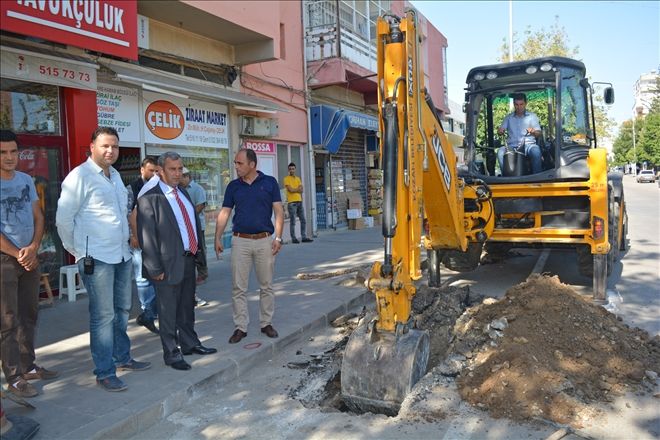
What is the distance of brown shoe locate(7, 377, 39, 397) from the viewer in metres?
3.83

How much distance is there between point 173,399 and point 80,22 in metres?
5.16

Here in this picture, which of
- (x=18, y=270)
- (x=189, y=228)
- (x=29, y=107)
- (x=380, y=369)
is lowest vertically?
(x=380, y=369)

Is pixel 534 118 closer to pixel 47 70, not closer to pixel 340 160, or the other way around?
pixel 47 70

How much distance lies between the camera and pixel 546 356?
165 inches

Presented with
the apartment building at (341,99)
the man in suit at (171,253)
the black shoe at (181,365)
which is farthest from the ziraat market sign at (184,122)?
the black shoe at (181,365)

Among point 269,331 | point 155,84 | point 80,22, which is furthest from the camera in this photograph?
point 155,84

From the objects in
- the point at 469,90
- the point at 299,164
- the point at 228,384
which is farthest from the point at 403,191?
the point at 299,164

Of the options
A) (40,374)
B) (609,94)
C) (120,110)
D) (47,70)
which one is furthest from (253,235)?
(609,94)

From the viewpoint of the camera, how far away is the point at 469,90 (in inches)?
313

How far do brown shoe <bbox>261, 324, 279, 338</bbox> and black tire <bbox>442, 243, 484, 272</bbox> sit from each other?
3487 millimetres

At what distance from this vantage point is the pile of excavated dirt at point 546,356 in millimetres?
3660

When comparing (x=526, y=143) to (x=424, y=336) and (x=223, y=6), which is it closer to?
(x=424, y=336)

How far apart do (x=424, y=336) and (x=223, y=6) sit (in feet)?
25.5

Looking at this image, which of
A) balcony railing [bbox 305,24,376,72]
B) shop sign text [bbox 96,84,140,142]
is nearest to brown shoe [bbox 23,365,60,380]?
shop sign text [bbox 96,84,140,142]
